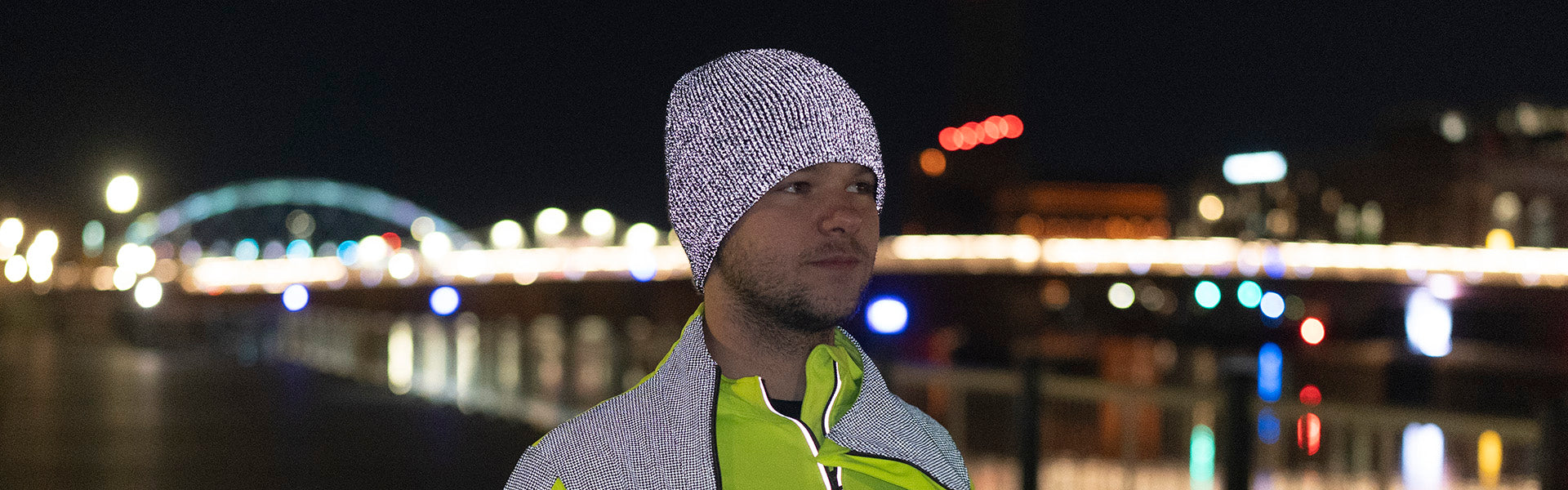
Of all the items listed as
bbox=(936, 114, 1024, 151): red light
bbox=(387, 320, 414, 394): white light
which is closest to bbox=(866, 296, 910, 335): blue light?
bbox=(936, 114, 1024, 151): red light

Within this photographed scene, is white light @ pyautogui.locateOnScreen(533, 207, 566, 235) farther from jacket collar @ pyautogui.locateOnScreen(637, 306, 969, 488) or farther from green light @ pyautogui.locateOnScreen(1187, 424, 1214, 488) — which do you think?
jacket collar @ pyautogui.locateOnScreen(637, 306, 969, 488)

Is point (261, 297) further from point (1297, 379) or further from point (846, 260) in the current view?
point (846, 260)

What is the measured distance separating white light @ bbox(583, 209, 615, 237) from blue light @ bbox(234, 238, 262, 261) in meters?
20.8

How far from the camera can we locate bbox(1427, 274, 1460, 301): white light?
53469 mm

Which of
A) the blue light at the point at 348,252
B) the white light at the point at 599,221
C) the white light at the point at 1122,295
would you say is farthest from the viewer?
the white light at the point at 1122,295

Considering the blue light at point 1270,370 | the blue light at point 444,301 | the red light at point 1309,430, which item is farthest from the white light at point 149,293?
the red light at point 1309,430

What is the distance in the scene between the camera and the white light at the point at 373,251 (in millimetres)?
64500

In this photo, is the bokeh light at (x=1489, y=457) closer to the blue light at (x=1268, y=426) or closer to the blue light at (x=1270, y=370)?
the blue light at (x=1268, y=426)

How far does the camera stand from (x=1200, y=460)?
10.9 metres

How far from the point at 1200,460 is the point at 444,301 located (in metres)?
55.9

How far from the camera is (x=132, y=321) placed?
24.1m

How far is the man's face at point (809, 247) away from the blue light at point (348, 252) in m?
66.1

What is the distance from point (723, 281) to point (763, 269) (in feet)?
0.43

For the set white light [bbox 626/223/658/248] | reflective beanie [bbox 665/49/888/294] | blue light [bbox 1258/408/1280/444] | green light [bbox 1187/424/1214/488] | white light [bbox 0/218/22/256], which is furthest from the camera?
white light [bbox 626/223/658/248]
